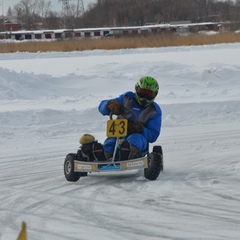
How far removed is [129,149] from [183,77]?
1023 cm

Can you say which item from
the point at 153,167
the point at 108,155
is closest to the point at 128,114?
the point at 108,155

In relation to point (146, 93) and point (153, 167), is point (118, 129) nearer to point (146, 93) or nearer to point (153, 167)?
point (153, 167)

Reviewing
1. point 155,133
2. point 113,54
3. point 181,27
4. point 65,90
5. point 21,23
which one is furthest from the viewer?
point 21,23

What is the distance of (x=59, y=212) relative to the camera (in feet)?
18.9

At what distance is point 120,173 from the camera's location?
7.59 meters

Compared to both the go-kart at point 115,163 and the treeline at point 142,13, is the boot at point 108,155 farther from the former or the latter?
the treeline at point 142,13

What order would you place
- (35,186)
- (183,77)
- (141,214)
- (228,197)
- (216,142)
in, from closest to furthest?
(141,214) → (228,197) → (35,186) → (216,142) → (183,77)

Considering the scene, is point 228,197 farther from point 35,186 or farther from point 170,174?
point 35,186

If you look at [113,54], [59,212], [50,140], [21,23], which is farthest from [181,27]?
[59,212]

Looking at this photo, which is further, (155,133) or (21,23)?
(21,23)

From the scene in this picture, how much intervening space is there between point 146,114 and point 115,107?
0.55 meters

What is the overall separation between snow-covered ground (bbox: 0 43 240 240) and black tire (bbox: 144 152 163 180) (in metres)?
0.09

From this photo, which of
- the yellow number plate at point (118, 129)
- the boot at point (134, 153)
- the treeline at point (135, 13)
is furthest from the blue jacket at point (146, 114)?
the treeline at point (135, 13)

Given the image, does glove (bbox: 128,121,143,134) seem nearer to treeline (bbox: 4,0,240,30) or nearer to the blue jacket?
the blue jacket
